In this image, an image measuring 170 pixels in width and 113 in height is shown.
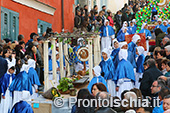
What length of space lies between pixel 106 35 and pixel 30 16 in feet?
14.3

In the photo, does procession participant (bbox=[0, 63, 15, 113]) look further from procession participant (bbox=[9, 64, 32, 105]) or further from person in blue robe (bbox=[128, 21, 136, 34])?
person in blue robe (bbox=[128, 21, 136, 34])

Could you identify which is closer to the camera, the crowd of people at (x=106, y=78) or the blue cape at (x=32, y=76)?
the crowd of people at (x=106, y=78)

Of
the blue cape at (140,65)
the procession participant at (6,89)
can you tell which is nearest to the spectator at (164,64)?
the blue cape at (140,65)

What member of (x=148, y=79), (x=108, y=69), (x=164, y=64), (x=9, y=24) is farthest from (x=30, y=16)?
(x=148, y=79)

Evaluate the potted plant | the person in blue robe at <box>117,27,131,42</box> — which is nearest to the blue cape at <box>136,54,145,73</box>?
the potted plant

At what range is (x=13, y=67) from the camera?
30.9 ft

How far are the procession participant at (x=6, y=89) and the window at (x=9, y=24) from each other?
3.47 meters

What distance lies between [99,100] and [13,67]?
506 centimetres

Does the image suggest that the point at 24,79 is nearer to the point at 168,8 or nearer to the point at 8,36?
the point at 8,36

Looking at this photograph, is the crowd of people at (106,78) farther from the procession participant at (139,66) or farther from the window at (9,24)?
the window at (9,24)

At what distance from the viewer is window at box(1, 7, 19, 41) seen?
1270cm

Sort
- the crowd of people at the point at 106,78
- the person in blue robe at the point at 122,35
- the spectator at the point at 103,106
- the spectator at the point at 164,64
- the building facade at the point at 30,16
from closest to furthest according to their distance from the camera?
the spectator at the point at 103,106 → the crowd of people at the point at 106,78 → the spectator at the point at 164,64 → the building facade at the point at 30,16 → the person in blue robe at the point at 122,35

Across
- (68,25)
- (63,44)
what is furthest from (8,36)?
(68,25)

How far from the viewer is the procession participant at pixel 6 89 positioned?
9.34 metres
